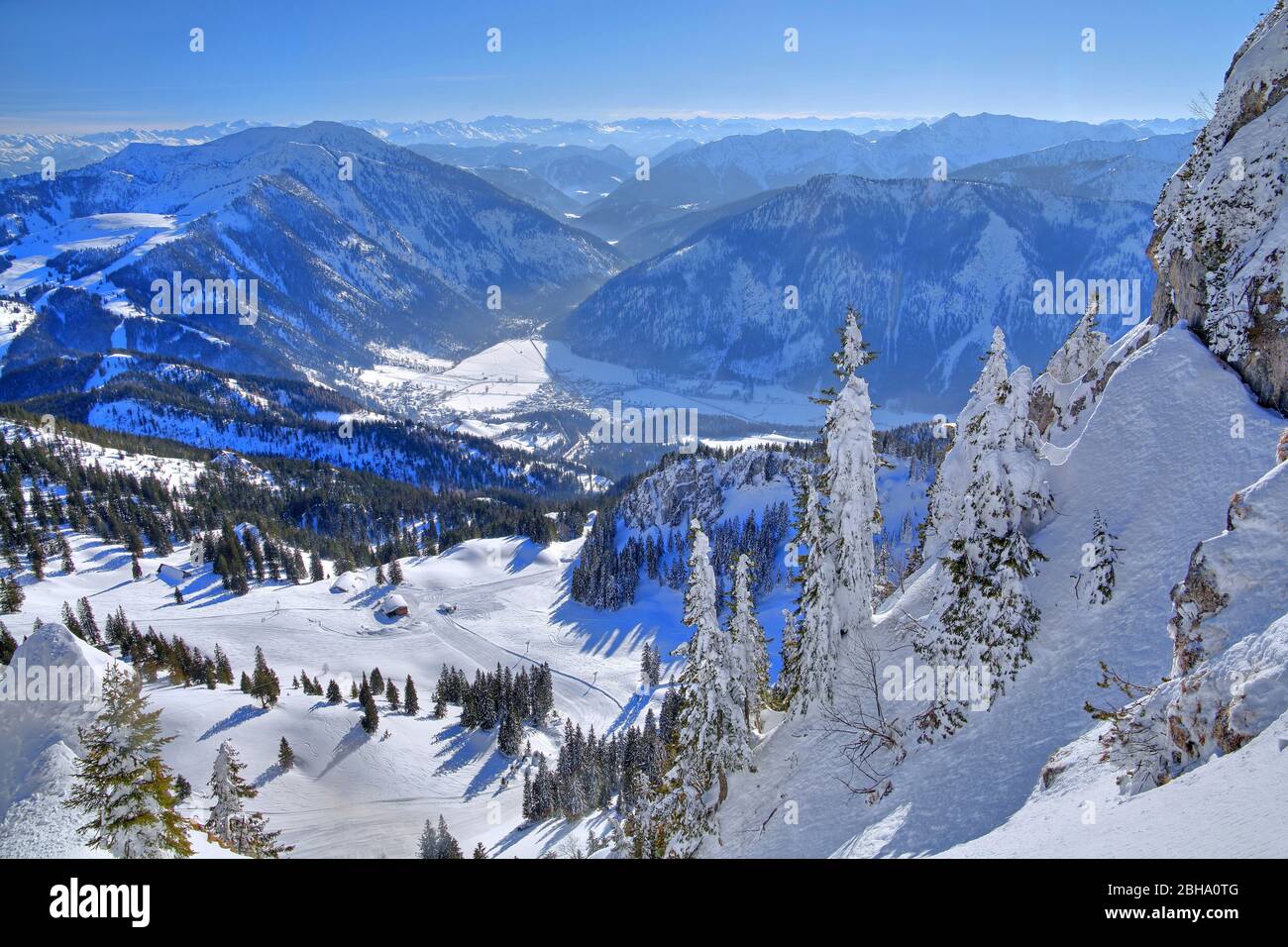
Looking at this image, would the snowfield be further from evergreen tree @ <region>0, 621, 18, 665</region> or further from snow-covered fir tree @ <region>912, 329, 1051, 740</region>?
snow-covered fir tree @ <region>912, 329, 1051, 740</region>

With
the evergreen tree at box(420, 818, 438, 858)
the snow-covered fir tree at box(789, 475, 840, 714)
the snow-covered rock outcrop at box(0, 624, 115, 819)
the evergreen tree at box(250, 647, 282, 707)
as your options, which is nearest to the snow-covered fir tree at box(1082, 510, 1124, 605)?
the snow-covered fir tree at box(789, 475, 840, 714)

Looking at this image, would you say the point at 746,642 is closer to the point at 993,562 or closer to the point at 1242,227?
the point at 993,562

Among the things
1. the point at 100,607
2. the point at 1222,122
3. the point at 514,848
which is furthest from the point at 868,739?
the point at 100,607

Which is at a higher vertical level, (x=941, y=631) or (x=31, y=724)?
(x=941, y=631)
